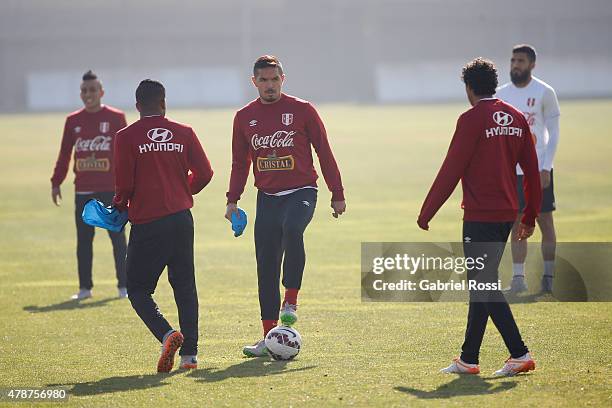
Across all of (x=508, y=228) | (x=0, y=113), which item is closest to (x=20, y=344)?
(x=508, y=228)

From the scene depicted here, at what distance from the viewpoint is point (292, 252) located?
870cm

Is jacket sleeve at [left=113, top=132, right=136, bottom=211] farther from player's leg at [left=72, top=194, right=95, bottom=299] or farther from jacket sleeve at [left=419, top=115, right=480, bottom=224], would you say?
player's leg at [left=72, top=194, right=95, bottom=299]

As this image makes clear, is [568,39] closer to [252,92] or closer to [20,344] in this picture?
[252,92]

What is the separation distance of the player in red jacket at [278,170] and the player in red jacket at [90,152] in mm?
3950

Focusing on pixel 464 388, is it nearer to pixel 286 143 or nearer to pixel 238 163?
pixel 286 143

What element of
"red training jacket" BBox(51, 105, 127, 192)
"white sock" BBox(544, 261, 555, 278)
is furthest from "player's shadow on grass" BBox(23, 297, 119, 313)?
"white sock" BBox(544, 261, 555, 278)

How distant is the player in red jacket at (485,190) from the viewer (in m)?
7.44

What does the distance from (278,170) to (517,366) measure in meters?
2.40

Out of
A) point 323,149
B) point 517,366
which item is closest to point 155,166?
point 323,149

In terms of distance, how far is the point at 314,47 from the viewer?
81062mm

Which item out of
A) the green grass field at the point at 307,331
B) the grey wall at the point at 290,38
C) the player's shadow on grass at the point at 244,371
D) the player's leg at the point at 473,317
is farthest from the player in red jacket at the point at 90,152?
the grey wall at the point at 290,38

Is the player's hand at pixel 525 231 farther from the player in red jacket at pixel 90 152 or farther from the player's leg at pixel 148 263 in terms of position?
the player in red jacket at pixel 90 152

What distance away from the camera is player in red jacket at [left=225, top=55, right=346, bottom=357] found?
8.77 m

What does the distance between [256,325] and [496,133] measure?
3704mm
